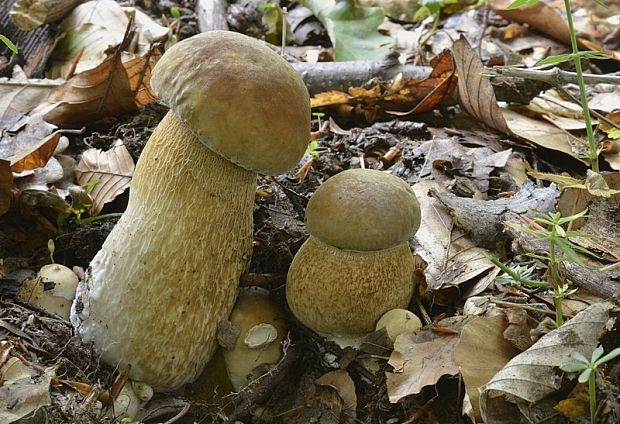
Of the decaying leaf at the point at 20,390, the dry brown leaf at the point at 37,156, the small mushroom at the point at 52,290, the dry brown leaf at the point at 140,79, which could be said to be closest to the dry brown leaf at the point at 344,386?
the decaying leaf at the point at 20,390

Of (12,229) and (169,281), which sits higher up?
(169,281)

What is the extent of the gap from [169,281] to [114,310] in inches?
9.0

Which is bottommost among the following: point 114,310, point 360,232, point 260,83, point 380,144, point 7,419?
point 380,144

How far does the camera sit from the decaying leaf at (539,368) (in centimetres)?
154

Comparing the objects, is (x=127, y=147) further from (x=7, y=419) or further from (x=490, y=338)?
(x=490, y=338)

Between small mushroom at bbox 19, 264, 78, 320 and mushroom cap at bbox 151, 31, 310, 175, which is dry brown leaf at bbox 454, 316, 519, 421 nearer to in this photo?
mushroom cap at bbox 151, 31, 310, 175

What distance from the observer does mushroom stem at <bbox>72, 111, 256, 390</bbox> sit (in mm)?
1917

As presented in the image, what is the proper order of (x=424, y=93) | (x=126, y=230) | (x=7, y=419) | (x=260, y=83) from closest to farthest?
(x=7, y=419) < (x=260, y=83) < (x=126, y=230) < (x=424, y=93)

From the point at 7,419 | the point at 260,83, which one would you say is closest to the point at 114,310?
the point at 7,419

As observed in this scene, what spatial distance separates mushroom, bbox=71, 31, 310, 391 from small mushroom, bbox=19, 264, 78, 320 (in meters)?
0.13

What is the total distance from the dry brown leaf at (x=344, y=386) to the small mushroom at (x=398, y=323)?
0.19 metres

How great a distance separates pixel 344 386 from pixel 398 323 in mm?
271

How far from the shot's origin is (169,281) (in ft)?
6.46

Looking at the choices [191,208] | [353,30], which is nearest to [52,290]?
[191,208]
